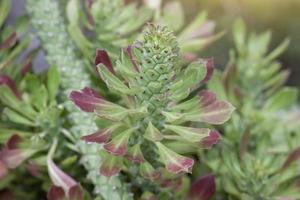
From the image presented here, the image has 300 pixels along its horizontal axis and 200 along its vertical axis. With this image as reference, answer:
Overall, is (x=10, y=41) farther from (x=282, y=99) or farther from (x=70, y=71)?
(x=282, y=99)

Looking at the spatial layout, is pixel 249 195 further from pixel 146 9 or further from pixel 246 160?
pixel 146 9

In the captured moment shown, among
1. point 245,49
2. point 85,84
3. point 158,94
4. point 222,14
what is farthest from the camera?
point 222,14

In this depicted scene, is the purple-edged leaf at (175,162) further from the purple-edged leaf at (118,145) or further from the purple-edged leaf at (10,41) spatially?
the purple-edged leaf at (10,41)

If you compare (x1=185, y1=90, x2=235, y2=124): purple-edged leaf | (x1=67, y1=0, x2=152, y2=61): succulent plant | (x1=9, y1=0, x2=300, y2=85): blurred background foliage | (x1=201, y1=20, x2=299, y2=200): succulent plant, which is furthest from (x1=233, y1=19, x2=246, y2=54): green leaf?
(x1=9, y1=0, x2=300, y2=85): blurred background foliage

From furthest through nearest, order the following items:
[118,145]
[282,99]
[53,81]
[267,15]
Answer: [267,15] < [282,99] < [53,81] < [118,145]

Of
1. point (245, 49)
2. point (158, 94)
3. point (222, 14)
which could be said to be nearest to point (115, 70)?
point (158, 94)

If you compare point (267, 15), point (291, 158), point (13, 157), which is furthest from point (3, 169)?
point (267, 15)

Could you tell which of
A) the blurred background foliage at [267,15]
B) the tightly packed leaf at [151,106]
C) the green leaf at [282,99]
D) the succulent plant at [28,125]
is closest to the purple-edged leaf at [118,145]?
the tightly packed leaf at [151,106]
